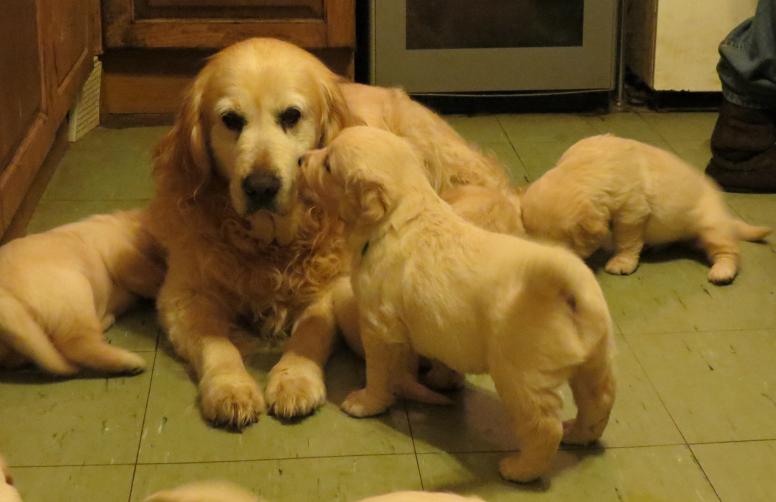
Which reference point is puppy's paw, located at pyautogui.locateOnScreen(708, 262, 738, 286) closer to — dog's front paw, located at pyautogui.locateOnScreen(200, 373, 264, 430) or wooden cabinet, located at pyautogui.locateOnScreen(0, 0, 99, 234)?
dog's front paw, located at pyautogui.locateOnScreen(200, 373, 264, 430)

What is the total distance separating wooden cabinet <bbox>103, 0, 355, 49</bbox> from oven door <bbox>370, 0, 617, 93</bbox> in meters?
0.26

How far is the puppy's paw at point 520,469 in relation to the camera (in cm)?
199

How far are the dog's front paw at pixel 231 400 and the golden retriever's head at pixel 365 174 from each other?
0.44 m

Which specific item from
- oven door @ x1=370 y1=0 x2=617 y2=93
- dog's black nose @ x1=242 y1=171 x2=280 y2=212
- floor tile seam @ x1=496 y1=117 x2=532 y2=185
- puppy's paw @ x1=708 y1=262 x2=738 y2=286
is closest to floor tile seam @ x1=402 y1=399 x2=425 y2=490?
dog's black nose @ x1=242 y1=171 x2=280 y2=212

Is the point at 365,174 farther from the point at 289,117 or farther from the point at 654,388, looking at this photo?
the point at 654,388

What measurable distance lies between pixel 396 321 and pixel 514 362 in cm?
30

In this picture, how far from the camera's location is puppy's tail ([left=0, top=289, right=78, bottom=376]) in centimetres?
226

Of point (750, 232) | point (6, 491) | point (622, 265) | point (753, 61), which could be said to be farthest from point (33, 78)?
point (753, 61)

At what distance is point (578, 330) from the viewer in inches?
74.4

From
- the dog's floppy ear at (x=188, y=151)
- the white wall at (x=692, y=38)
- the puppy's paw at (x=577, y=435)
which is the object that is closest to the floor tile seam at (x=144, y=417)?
the dog's floppy ear at (x=188, y=151)

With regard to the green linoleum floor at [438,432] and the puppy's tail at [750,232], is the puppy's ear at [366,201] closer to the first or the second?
the green linoleum floor at [438,432]

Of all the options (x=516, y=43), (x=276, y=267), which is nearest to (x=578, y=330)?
(x=276, y=267)

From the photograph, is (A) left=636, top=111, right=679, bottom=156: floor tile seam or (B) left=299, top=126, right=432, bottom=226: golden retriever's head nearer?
(B) left=299, top=126, right=432, bottom=226: golden retriever's head

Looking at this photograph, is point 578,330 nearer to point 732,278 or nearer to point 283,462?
point 283,462
